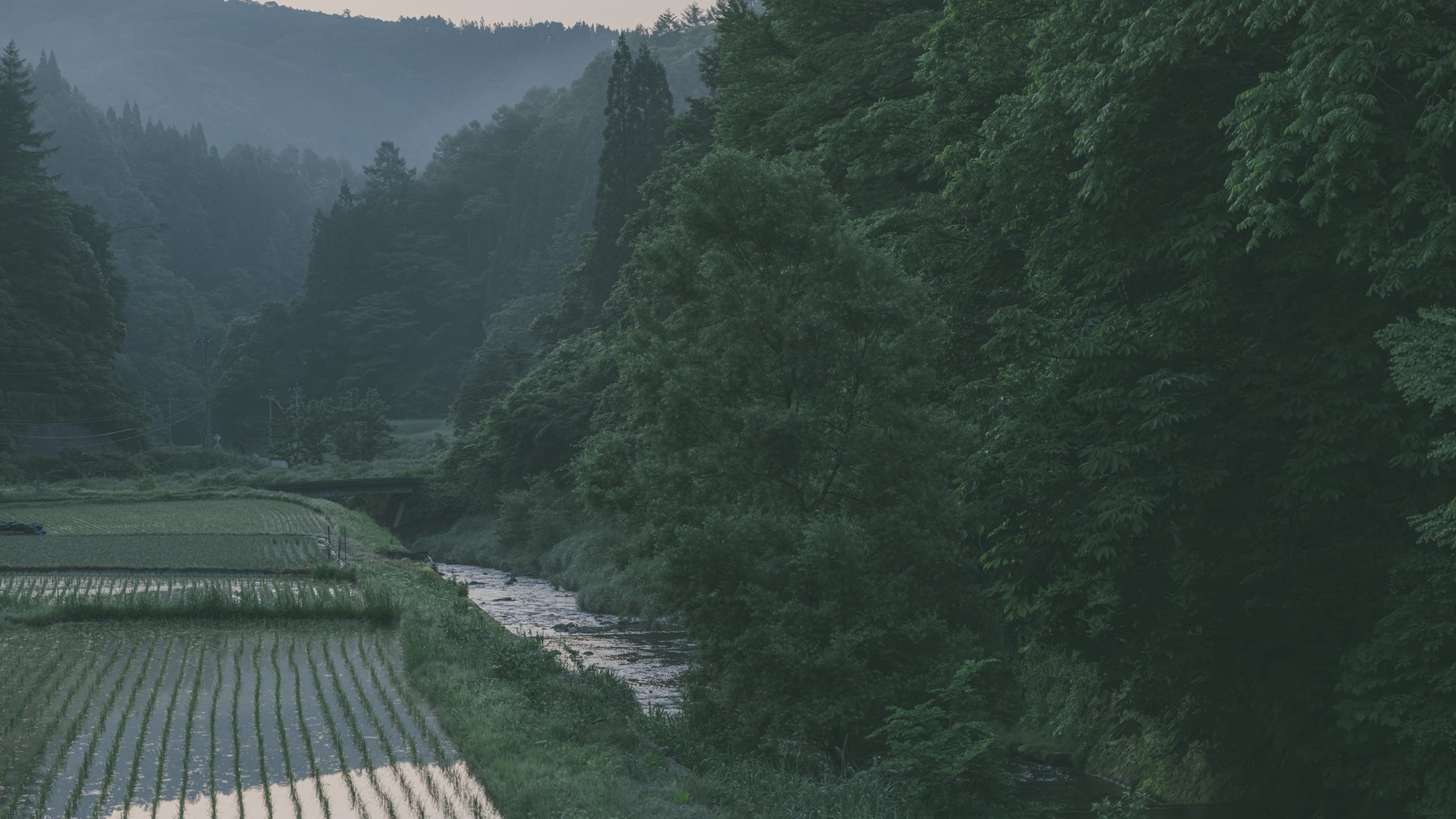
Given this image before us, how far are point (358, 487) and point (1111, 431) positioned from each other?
63151 mm

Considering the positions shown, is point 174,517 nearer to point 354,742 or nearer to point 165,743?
point 165,743

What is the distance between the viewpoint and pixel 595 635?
36219mm

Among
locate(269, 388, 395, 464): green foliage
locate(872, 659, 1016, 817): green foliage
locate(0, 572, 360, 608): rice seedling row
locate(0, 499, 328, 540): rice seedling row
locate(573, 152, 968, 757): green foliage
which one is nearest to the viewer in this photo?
locate(872, 659, 1016, 817): green foliage

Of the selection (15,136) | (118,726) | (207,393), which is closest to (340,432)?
(207,393)

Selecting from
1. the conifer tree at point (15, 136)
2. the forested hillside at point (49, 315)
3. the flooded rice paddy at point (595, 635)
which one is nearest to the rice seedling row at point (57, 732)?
the flooded rice paddy at point (595, 635)

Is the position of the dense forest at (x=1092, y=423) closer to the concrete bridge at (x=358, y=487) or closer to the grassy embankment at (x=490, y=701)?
the grassy embankment at (x=490, y=701)

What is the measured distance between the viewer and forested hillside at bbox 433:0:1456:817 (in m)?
14.2

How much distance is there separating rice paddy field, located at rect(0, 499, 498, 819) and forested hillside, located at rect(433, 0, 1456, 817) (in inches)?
209

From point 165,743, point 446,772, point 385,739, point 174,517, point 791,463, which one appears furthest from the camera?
point 174,517

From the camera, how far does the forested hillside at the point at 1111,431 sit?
46.5ft

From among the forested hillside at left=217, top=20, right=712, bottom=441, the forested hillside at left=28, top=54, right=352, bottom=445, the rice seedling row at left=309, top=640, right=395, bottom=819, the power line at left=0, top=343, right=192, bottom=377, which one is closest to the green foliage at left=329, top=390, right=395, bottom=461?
the power line at left=0, top=343, right=192, bottom=377

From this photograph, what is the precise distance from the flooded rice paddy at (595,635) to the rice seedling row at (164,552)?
651 cm

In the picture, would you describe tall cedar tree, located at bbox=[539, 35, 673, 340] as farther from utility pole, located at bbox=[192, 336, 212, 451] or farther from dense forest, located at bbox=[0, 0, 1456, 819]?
dense forest, located at bbox=[0, 0, 1456, 819]

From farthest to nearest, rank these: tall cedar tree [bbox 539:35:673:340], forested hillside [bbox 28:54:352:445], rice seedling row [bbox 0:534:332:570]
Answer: forested hillside [bbox 28:54:352:445], tall cedar tree [bbox 539:35:673:340], rice seedling row [bbox 0:534:332:570]
